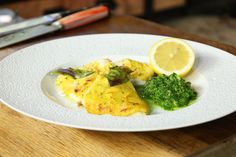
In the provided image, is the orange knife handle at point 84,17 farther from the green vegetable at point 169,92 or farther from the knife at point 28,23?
the green vegetable at point 169,92

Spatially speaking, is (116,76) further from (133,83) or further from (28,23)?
(28,23)

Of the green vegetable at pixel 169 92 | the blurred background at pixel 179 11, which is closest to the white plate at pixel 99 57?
the green vegetable at pixel 169 92

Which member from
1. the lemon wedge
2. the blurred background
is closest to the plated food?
the lemon wedge

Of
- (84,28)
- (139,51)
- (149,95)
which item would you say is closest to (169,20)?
(84,28)

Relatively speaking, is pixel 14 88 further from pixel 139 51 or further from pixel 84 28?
pixel 84 28

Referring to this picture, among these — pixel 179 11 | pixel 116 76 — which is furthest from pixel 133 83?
pixel 179 11

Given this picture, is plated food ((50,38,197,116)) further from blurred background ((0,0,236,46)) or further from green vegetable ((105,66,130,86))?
blurred background ((0,0,236,46))
